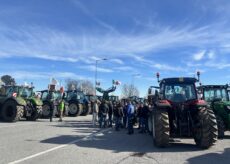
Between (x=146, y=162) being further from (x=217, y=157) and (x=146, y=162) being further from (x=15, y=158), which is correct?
(x=15, y=158)

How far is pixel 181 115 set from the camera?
13.3 meters

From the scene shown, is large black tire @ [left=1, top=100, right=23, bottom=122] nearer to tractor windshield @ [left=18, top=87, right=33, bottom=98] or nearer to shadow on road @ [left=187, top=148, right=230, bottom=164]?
tractor windshield @ [left=18, top=87, right=33, bottom=98]

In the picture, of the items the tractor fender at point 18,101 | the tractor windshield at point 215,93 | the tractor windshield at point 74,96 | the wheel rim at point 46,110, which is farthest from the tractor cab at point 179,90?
the tractor windshield at point 74,96

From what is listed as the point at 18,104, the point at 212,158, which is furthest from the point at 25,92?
the point at 212,158

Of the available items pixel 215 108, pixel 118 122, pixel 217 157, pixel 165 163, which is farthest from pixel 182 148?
pixel 118 122

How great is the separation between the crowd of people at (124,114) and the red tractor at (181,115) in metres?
4.47

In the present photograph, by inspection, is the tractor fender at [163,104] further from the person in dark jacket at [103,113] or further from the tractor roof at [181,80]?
the person in dark jacket at [103,113]

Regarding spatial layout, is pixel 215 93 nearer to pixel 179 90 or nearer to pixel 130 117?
pixel 130 117

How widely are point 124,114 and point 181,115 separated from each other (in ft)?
27.6

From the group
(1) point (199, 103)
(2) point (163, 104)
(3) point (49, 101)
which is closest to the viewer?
(2) point (163, 104)

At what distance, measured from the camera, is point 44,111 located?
31.1 metres

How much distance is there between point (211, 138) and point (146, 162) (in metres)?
3.48

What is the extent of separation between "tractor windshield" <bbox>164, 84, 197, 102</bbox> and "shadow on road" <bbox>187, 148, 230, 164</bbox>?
3.13 m

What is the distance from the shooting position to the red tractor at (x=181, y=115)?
1241 cm
